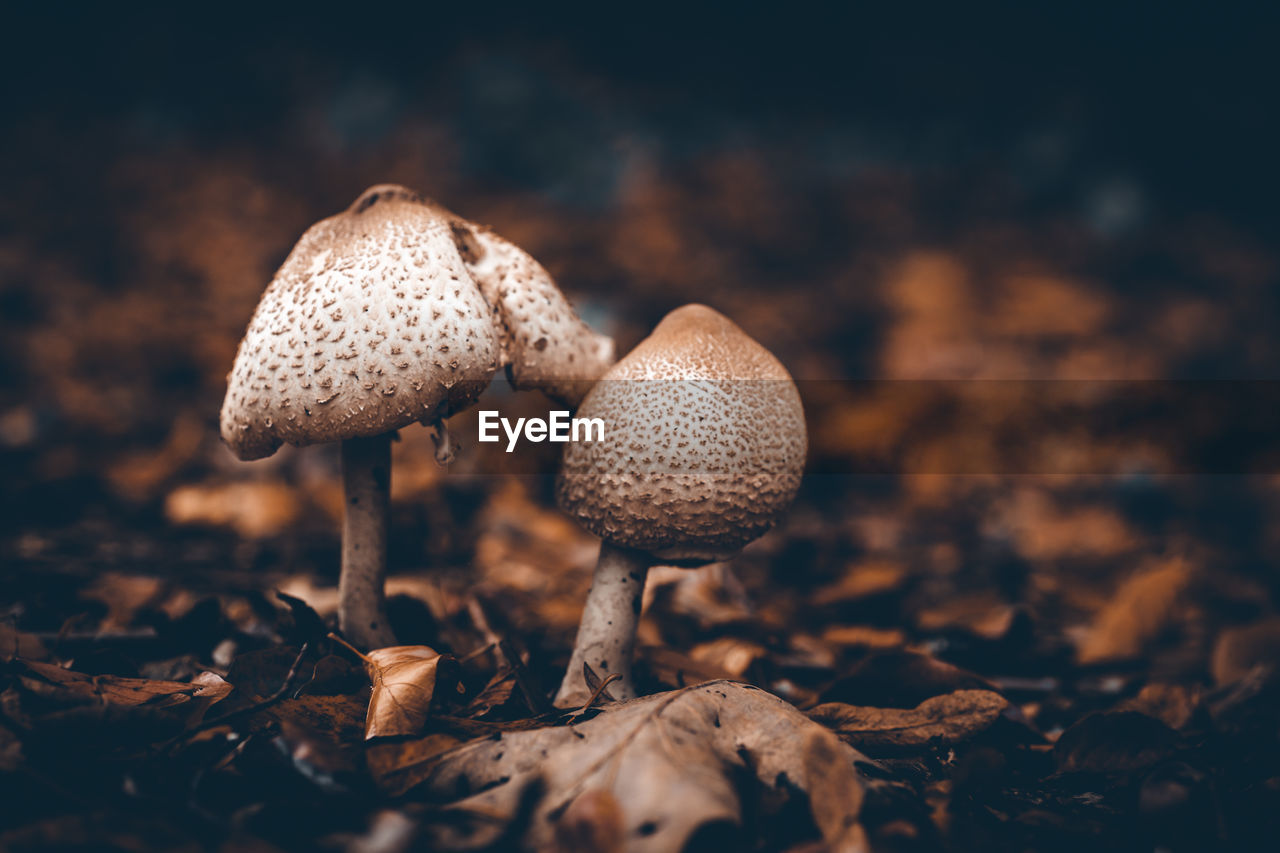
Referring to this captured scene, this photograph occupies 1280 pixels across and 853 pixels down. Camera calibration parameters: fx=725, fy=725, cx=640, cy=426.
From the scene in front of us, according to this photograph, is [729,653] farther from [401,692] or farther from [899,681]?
[401,692]

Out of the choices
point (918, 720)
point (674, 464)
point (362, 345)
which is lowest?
point (918, 720)

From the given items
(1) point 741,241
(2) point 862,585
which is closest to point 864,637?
(2) point 862,585

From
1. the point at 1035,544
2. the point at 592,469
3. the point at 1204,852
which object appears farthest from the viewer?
the point at 1035,544

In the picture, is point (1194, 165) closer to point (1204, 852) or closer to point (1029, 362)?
point (1029, 362)

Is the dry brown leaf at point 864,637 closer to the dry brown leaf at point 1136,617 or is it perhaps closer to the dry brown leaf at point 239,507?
the dry brown leaf at point 1136,617

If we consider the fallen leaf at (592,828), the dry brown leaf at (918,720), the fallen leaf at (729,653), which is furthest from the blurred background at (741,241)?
the fallen leaf at (592,828)

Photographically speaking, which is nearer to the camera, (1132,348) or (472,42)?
(1132,348)

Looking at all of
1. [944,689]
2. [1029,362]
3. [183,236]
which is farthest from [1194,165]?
[183,236]
